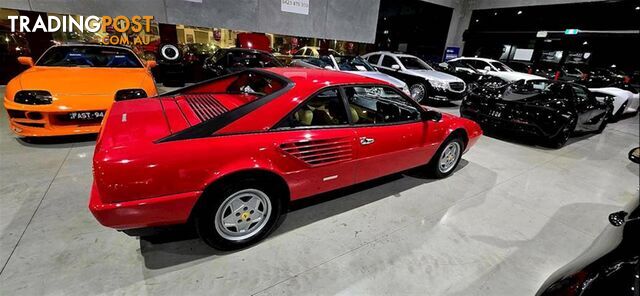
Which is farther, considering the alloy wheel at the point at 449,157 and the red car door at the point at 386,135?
the alloy wheel at the point at 449,157

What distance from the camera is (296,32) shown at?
10.4 m

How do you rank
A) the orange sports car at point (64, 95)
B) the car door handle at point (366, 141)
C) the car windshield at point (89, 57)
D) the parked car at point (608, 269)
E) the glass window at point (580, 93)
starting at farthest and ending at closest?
1. the glass window at point (580, 93)
2. the car windshield at point (89, 57)
3. the orange sports car at point (64, 95)
4. the car door handle at point (366, 141)
5. the parked car at point (608, 269)

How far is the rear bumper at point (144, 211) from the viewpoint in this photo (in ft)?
5.02

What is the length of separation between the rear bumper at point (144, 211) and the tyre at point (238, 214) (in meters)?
0.10

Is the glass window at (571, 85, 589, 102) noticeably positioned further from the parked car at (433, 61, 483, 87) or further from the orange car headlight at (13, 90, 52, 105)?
the orange car headlight at (13, 90, 52, 105)

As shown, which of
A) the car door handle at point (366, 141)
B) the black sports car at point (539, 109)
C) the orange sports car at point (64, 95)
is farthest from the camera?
the black sports car at point (539, 109)

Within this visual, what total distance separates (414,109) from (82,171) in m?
3.55

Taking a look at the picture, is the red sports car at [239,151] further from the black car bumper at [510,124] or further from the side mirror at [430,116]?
the black car bumper at [510,124]

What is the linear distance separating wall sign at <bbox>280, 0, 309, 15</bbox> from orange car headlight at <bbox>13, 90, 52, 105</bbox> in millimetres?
8153

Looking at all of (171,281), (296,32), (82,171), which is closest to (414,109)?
(171,281)

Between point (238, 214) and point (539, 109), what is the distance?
17.0 ft

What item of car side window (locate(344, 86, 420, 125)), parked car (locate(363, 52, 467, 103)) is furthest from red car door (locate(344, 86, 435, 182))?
parked car (locate(363, 52, 467, 103))

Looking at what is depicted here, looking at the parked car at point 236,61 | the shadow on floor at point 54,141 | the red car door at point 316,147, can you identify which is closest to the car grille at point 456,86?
the parked car at point 236,61

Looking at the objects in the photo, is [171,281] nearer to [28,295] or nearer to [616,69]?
[28,295]
